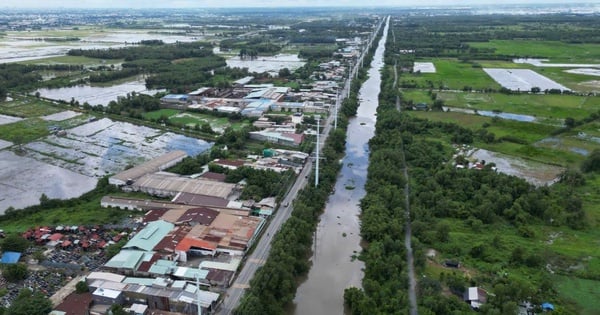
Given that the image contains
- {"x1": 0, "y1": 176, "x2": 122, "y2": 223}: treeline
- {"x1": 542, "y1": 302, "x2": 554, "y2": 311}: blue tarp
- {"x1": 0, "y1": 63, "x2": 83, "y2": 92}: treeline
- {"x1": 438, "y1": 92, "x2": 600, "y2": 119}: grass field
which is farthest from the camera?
{"x1": 0, "y1": 63, "x2": 83, "y2": 92}: treeline

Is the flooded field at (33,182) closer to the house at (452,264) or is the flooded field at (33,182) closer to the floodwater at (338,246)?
the floodwater at (338,246)

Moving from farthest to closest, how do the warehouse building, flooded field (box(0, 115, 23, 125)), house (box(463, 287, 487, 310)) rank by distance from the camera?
1. flooded field (box(0, 115, 23, 125))
2. the warehouse building
3. house (box(463, 287, 487, 310))

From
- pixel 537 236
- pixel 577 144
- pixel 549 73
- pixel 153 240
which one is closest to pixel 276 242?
pixel 153 240

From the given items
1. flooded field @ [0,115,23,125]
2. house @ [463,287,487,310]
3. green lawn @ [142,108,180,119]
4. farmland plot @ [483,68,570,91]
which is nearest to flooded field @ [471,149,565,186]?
house @ [463,287,487,310]

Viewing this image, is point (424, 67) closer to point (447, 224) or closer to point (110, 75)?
point (110, 75)

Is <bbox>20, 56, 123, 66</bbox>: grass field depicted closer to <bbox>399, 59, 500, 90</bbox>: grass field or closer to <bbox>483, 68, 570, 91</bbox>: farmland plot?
<bbox>399, 59, 500, 90</bbox>: grass field

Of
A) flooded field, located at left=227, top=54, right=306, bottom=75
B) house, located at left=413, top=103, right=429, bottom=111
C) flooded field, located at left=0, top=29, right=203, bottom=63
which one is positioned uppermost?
flooded field, located at left=0, top=29, right=203, bottom=63

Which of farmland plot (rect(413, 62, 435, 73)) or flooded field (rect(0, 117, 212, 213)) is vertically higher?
farmland plot (rect(413, 62, 435, 73))

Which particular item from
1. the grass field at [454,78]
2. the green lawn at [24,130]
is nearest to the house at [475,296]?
the green lawn at [24,130]
